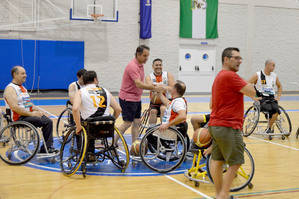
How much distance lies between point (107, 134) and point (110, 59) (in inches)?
396

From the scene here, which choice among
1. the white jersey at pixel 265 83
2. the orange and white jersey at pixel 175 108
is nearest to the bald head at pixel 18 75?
the orange and white jersey at pixel 175 108

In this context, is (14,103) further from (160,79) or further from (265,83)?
(265,83)

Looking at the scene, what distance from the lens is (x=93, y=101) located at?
4.32 m

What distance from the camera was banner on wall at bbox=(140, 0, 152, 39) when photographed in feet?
45.8

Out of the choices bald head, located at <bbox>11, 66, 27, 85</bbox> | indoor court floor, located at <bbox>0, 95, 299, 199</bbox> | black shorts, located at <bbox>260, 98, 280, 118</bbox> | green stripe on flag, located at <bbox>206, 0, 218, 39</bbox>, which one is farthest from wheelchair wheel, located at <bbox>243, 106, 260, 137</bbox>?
green stripe on flag, located at <bbox>206, 0, 218, 39</bbox>

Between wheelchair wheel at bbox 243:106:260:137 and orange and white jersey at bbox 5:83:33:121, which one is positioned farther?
wheelchair wheel at bbox 243:106:260:137

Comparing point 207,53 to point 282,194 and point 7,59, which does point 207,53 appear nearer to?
point 7,59

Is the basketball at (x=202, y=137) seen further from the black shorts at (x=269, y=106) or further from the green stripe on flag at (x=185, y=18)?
the green stripe on flag at (x=185, y=18)

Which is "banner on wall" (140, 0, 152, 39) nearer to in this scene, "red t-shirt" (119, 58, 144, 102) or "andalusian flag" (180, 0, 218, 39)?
"andalusian flag" (180, 0, 218, 39)

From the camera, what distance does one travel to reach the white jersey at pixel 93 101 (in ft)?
14.1

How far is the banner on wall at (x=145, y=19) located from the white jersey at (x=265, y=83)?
7873 mm

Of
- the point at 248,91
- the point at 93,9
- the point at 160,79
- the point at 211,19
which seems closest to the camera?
the point at 248,91

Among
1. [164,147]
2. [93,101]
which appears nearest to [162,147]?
[164,147]

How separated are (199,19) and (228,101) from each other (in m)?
12.3
